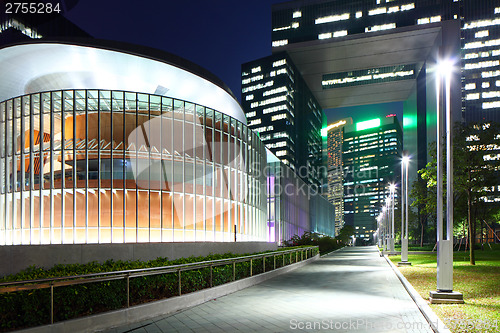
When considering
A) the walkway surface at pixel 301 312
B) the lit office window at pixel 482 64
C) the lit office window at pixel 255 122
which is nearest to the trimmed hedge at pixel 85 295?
the walkway surface at pixel 301 312

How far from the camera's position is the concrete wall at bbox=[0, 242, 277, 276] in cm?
1522

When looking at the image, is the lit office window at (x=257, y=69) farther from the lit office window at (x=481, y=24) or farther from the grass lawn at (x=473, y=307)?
the grass lawn at (x=473, y=307)

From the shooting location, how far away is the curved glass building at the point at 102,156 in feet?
80.3

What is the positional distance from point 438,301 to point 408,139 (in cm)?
11336

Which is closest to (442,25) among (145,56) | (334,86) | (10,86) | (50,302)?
(334,86)

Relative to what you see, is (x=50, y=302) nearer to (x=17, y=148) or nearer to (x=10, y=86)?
(x=17, y=148)

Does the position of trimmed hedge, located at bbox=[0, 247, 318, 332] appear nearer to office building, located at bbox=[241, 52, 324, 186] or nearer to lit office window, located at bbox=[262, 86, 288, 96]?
office building, located at bbox=[241, 52, 324, 186]

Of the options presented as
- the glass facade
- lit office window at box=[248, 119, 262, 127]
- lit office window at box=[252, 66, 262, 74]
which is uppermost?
lit office window at box=[252, 66, 262, 74]

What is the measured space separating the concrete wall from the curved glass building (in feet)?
22.1

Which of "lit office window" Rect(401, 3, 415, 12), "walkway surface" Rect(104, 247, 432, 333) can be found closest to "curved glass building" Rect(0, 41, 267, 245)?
"walkway surface" Rect(104, 247, 432, 333)

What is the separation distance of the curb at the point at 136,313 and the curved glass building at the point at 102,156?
12125 millimetres

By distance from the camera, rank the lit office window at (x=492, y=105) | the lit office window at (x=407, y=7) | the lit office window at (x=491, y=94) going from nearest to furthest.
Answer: the lit office window at (x=407, y=7)
the lit office window at (x=492, y=105)
the lit office window at (x=491, y=94)

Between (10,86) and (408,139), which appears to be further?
(408,139)

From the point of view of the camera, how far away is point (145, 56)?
30.1 metres
